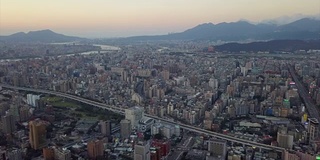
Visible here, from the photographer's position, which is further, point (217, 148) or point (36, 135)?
point (36, 135)

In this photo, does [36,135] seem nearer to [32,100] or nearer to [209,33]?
[32,100]

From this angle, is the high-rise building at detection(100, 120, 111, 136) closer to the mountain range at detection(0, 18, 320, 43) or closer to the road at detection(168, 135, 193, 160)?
the road at detection(168, 135, 193, 160)

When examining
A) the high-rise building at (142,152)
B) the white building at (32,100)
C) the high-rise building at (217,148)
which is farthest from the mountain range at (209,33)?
the high-rise building at (142,152)

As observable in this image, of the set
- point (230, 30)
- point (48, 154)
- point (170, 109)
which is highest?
point (230, 30)

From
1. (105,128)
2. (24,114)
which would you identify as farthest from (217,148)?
(24,114)

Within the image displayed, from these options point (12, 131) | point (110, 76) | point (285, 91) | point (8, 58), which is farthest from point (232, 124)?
point (8, 58)

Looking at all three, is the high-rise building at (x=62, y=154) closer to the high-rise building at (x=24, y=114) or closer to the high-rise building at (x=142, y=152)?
the high-rise building at (x=142, y=152)

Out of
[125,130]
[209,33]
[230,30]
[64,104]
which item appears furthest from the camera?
[230,30]

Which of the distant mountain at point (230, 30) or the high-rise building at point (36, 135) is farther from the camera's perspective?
the distant mountain at point (230, 30)
